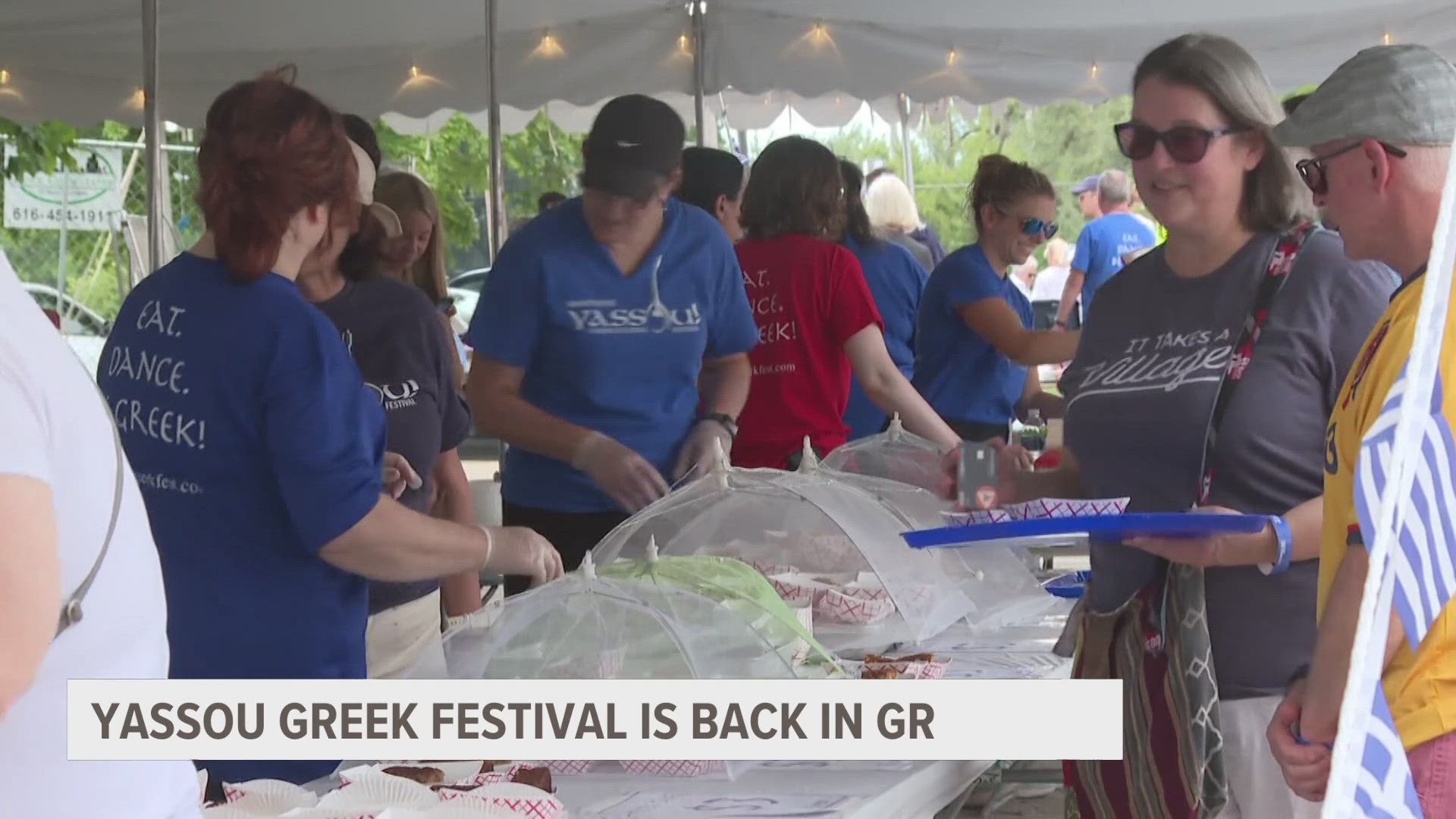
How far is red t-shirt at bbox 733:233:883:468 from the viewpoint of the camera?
383cm

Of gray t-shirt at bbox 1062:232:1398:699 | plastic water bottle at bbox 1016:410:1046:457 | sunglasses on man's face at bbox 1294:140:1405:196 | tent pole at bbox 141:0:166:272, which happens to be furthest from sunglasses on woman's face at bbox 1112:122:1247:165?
tent pole at bbox 141:0:166:272

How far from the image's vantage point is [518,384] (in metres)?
3.01

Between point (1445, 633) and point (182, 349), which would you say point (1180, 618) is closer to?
point (1445, 633)

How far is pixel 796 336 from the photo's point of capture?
384 centimetres

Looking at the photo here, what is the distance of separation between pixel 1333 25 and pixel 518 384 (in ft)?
13.4

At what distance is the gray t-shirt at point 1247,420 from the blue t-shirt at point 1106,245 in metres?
5.05

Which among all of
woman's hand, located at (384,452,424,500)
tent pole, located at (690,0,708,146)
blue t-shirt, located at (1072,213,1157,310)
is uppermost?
tent pole, located at (690,0,708,146)

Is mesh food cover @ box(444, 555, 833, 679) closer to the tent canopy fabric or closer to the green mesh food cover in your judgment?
the green mesh food cover

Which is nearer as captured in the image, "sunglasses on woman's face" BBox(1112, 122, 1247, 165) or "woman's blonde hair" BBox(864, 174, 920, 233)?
"sunglasses on woman's face" BBox(1112, 122, 1247, 165)

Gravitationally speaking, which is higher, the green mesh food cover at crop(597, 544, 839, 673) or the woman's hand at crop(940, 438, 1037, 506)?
the woman's hand at crop(940, 438, 1037, 506)

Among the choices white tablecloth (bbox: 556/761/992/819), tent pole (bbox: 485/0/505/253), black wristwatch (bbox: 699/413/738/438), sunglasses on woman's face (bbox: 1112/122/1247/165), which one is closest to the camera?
white tablecloth (bbox: 556/761/992/819)

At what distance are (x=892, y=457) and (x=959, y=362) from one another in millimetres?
1016

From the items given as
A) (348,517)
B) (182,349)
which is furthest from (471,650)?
(182,349)

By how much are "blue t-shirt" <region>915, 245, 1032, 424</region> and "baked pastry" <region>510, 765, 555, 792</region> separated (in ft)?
9.05
